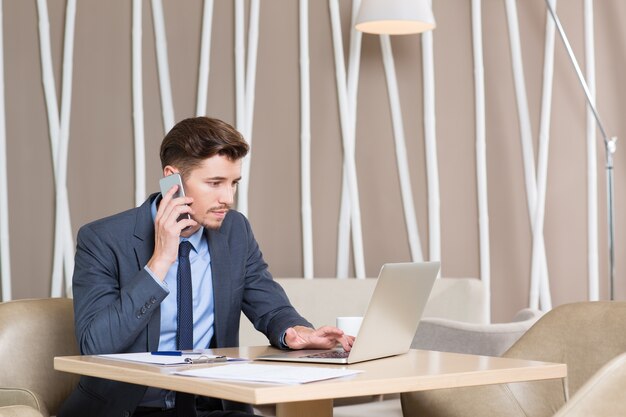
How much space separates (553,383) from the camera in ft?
7.84

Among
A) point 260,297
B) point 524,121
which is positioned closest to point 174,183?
point 260,297

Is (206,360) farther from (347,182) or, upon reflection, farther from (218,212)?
(347,182)

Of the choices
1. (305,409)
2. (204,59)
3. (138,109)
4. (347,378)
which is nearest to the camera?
(347,378)

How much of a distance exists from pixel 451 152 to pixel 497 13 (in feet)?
2.34

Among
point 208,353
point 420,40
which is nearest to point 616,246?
point 420,40

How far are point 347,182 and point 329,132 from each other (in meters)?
0.24

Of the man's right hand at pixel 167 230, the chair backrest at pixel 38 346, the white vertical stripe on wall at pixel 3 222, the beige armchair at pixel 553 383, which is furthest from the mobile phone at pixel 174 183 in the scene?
the white vertical stripe on wall at pixel 3 222

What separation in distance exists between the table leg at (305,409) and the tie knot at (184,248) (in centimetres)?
53

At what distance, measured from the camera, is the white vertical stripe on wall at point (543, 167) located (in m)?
4.59

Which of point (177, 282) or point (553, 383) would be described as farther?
point (553, 383)

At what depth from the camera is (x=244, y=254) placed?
96.4 inches

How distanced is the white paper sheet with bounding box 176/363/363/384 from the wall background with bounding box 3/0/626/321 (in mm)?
2463

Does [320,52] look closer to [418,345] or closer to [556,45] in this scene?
[556,45]

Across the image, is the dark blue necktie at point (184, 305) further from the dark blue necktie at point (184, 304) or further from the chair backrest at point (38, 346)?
the chair backrest at point (38, 346)
